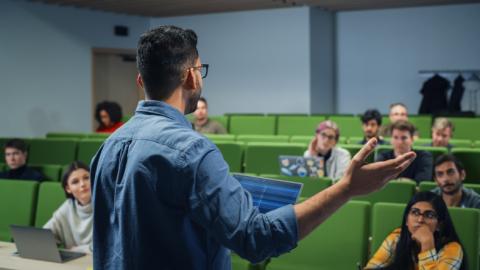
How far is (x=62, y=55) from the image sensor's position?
10.4 meters

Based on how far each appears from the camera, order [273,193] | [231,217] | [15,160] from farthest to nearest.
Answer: [15,160]
[273,193]
[231,217]

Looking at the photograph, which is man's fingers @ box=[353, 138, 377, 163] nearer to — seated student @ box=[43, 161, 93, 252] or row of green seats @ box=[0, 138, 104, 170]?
seated student @ box=[43, 161, 93, 252]

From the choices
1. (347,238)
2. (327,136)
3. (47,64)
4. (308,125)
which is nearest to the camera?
(347,238)

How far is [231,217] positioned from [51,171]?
158 inches

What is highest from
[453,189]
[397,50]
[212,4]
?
[212,4]

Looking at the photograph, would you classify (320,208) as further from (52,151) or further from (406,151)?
(52,151)

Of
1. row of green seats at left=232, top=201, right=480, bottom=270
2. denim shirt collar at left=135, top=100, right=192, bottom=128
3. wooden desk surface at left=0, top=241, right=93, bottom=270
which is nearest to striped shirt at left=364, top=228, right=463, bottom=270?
row of green seats at left=232, top=201, right=480, bottom=270

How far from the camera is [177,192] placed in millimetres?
1278

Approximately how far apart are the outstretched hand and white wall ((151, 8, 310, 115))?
9.74 meters

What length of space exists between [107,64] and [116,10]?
98cm

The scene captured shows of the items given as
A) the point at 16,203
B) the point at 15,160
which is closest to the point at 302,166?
the point at 16,203

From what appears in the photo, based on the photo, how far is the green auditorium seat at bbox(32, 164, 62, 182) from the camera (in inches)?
194

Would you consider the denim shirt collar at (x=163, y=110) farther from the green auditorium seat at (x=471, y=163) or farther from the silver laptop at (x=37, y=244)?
the green auditorium seat at (x=471, y=163)

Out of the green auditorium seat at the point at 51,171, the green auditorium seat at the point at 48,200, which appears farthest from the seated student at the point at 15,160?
the green auditorium seat at the point at 48,200
